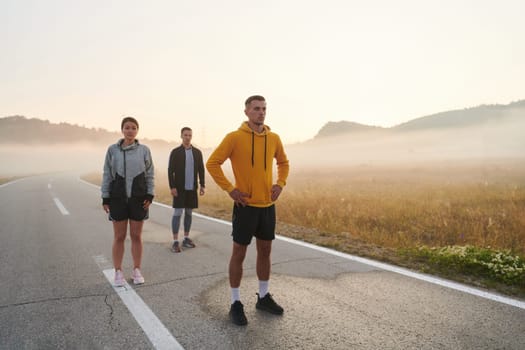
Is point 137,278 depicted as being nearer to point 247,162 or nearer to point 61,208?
point 247,162

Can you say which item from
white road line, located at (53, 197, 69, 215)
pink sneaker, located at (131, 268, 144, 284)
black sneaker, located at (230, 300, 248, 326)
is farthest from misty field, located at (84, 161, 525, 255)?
white road line, located at (53, 197, 69, 215)

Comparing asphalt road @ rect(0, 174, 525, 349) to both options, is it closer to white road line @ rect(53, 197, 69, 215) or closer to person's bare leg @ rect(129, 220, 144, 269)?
person's bare leg @ rect(129, 220, 144, 269)

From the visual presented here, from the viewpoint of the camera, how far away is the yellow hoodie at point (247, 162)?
314cm

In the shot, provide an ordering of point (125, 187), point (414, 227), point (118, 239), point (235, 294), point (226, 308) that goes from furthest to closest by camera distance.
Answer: point (414, 227), point (118, 239), point (125, 187), point (226, 308), point (235, 294)

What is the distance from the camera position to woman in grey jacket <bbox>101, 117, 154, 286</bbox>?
409 cm

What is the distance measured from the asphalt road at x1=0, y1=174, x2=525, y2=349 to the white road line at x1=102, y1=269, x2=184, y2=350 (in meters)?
0.01

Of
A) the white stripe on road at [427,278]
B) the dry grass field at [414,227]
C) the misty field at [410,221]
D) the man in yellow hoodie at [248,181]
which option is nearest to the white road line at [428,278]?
the white stripe on road at [427,278]

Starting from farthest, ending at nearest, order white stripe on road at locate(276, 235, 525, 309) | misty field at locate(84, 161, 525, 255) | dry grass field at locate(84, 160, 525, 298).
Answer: misty field at locate(84, 161, 525, 255) < dry grass field at locate(84, 160, 525, 298) < white stripe on road at locate(276, 235, 525, 309)

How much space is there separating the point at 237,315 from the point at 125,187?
2102 millimetres

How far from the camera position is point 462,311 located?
3271 mm

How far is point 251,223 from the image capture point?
320 cm

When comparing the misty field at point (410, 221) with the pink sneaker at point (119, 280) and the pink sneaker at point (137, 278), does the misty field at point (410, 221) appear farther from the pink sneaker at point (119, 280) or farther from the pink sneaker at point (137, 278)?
the pink sneaker at point (119, 280)

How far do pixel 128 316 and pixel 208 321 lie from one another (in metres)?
0.82

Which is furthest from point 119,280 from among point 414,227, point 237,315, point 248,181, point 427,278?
point 414,227
